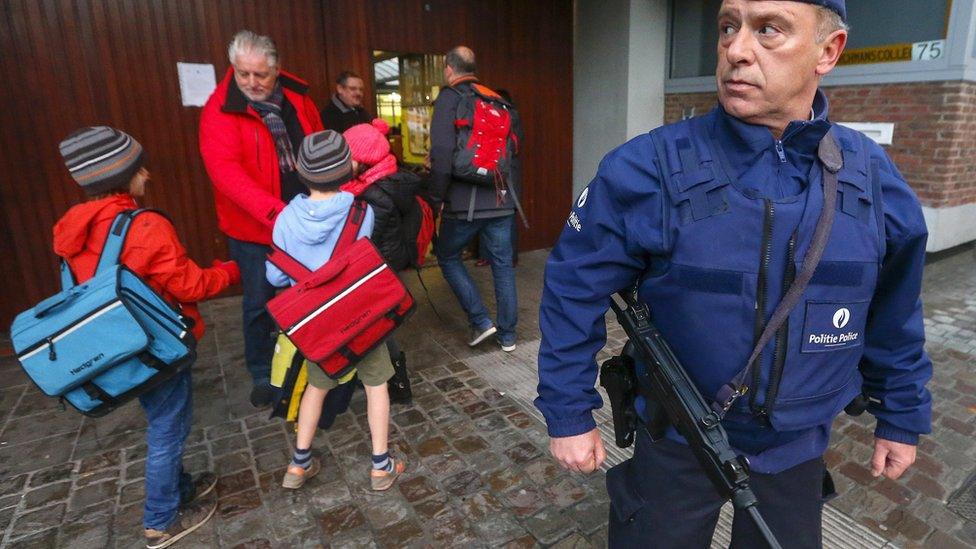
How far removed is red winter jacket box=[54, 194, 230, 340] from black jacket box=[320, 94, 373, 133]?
2872mm

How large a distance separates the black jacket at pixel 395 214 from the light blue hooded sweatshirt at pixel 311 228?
1.39 feet

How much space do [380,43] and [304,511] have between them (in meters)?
4.65

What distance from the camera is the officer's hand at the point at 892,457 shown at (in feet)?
5.42

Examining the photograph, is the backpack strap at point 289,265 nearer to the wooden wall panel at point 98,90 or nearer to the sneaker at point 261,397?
the sneaker at point 261,397

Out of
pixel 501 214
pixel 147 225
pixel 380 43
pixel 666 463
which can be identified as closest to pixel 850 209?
pixel 666 463

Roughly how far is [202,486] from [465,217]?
7.66ft

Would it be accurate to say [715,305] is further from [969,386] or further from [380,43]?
[380,43]

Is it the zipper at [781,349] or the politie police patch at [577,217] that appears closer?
the zipper at [781,349]

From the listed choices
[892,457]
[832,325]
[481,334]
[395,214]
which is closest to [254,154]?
[395,214]

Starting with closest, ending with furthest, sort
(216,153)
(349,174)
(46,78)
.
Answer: (349,174), (216,153), (46,78)

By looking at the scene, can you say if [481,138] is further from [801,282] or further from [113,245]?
[801,282]

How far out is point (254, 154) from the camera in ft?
10.9

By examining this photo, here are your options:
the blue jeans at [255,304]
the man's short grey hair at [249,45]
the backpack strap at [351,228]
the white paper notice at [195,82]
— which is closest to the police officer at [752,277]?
the backpack strap at [351,228]

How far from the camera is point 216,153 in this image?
3189 millimetres
